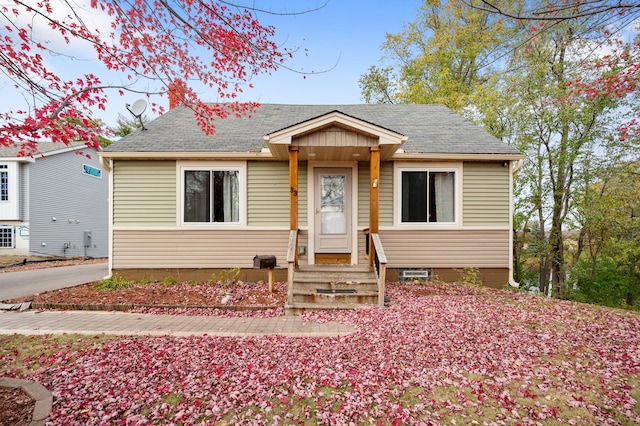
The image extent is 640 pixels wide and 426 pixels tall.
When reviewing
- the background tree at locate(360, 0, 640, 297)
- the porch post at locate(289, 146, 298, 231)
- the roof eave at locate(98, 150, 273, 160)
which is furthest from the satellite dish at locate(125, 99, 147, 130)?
the background tree at locate(360, 0, 640, 297)

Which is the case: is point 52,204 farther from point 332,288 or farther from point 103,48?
point 332,288

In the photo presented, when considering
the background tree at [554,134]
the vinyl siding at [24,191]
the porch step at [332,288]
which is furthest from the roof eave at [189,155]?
the vinyl siding at [24,191]

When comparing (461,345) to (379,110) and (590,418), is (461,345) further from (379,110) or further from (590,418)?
(379,110)

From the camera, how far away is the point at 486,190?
761cm

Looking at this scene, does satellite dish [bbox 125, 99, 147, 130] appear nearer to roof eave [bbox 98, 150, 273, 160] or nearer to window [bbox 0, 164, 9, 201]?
roof eave [bbox 98, 150, 273, 160]

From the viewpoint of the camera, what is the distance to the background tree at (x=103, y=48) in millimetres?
3307

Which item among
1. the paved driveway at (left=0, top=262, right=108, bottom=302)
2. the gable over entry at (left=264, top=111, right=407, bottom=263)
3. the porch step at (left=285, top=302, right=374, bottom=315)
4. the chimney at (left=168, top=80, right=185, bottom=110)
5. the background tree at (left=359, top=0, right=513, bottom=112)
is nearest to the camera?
the chimney at (left=168, top=80, right=185, bottom=110)

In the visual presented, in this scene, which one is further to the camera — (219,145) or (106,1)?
(219,145)

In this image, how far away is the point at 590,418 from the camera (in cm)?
255

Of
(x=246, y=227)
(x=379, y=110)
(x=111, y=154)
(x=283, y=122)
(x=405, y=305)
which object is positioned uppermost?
(x=379, y=110)

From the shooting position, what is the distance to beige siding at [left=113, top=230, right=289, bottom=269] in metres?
7.48

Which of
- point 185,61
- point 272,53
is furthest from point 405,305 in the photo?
point 185,61

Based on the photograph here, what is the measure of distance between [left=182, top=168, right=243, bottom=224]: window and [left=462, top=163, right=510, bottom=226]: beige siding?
5.74m

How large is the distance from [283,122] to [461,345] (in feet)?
24.4
